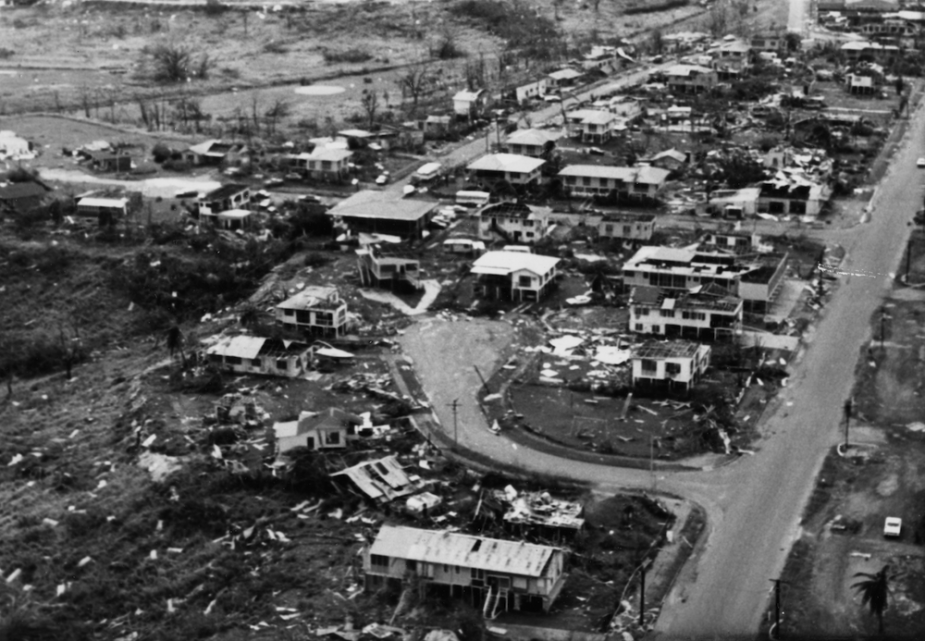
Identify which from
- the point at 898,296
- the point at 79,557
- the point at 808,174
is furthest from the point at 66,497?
the point at 808,174

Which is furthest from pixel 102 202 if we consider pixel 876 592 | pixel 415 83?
pixel 876 592

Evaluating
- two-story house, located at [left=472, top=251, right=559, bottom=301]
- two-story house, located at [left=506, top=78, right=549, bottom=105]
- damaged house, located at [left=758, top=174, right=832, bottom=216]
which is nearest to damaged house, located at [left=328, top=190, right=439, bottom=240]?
two-story house, located at [left=472, top=251, right=559, bottom=301]

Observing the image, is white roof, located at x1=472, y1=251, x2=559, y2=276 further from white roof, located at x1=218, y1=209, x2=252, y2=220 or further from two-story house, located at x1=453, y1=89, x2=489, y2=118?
two-story house, located at x1=453, y1=89, x2=489, y2=118

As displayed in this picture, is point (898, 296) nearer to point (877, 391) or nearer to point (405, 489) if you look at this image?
point (877, 391)

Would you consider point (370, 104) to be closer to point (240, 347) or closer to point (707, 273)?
point (707, 273)

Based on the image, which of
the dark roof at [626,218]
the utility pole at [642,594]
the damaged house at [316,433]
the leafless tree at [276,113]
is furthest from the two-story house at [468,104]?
the utility pole at [642,594]

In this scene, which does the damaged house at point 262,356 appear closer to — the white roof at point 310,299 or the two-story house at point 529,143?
the white roof at point 310,299
